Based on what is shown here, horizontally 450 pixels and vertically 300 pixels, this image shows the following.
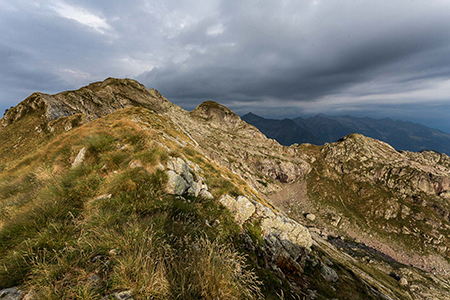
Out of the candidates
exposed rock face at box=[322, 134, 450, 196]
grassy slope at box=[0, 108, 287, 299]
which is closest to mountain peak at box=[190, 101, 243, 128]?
exposed rock face at box=[322, 134, 450, 196]

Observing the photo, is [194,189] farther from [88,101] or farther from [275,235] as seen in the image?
[88,101]

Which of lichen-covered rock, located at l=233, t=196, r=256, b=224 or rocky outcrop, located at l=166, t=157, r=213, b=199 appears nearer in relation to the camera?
rocky outcrop, located at l=166, t=157, r=213, b=199

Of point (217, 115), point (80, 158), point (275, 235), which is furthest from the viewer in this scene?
point (217, 115)

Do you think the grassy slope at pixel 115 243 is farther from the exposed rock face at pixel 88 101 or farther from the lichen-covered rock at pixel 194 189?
the exposed rock face at pixel 88 101

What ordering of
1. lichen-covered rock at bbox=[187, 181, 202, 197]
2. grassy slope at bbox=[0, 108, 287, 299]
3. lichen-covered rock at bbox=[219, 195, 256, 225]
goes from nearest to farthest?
grassy slope at bbox=[0, 108, 287, 299], lichen-covered rock at bbox=[187, 181, 202, 197], lichen-covered rock at bbox=[219, 195, 256, 225]

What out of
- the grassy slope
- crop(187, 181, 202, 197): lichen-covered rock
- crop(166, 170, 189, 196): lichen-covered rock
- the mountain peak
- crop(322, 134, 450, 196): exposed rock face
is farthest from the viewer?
the mountain peak

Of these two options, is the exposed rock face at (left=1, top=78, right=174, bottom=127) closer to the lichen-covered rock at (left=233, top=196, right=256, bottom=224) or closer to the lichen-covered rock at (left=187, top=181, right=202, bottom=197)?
the lichen-covered rock at (left=187, top=181, right=202, bottom=197)

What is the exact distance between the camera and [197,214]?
8.16m

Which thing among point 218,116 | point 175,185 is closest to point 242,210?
point 175,185

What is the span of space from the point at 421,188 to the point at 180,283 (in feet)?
538

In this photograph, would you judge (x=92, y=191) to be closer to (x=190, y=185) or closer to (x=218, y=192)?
(x=190, y=185)

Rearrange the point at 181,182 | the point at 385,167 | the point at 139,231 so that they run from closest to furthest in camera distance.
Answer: the point at 139,231
the point at 181,182
the point at 385,167

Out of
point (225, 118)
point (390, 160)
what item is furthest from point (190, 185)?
point (390, 160)

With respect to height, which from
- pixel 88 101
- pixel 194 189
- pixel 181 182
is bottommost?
pixel 194 189
